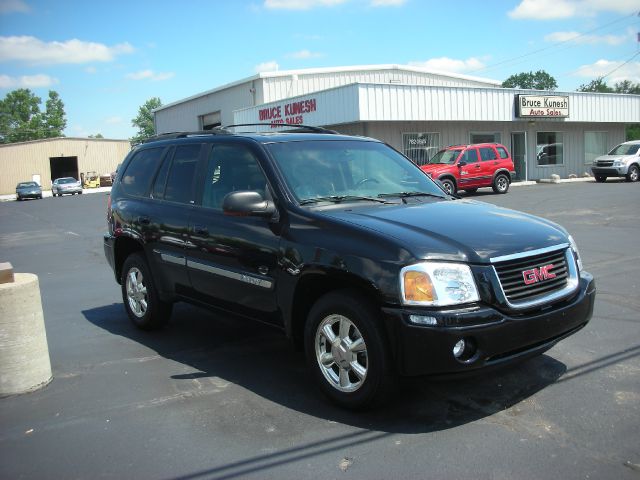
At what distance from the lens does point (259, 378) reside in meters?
4.66

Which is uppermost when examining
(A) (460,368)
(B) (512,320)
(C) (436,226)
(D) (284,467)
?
(C) (436,226)

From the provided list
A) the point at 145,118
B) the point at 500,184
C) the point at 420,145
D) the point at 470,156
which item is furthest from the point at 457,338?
the point at 145,118

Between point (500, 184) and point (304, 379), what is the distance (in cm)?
2060

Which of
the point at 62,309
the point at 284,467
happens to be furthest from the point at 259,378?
the point at 62,309

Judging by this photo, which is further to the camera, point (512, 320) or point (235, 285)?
point (235, 285)

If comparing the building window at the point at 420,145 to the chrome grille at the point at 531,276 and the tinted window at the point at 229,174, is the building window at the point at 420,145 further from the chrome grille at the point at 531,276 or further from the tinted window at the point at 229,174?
the chrome grille at the point at 531,276

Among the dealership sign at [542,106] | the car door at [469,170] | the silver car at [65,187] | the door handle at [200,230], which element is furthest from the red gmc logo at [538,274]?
the silver car at [65,187]

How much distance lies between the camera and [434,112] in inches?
1083

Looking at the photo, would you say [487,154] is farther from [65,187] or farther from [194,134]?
[65,187]

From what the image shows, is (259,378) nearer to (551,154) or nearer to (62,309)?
(62,309)

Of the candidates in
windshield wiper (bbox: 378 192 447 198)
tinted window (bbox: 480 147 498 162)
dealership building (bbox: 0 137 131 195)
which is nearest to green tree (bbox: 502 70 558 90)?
dealership building (bbox: 0 137 131 195)

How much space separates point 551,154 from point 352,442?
33618 mm

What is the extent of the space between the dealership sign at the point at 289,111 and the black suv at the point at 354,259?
2257cm

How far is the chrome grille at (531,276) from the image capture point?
3.61 m
